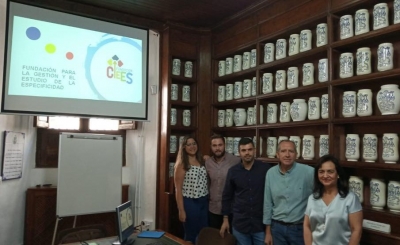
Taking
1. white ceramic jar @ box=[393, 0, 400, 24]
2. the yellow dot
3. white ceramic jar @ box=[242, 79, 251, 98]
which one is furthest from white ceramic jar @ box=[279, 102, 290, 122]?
the yellow dot

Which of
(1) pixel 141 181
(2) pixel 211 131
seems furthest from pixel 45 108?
(2) pixel 211 131

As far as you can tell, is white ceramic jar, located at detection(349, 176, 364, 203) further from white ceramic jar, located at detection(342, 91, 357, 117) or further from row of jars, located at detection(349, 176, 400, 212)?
white ceramic jar, located at detection(342, 91, 357, 117)

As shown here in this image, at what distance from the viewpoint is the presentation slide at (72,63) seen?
2.69m

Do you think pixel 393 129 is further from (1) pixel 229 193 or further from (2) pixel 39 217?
(2) pixel 39 217

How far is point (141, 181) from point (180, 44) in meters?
1.74

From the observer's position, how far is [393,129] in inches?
80.7

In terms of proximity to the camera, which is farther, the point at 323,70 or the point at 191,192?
the point at 191,192

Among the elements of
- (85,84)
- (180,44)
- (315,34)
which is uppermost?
(180,44)

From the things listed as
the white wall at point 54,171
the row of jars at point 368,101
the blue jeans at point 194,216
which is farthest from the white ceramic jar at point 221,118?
the row of jars at point 368,101

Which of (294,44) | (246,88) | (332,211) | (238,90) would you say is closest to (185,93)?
(238,90)

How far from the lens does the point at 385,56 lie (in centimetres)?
196

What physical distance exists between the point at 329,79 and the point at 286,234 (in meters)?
1.20

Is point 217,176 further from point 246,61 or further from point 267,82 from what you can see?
point 246,61

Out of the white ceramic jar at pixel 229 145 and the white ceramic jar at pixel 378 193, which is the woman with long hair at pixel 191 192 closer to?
the white ceramic jar at pixel 229 145
